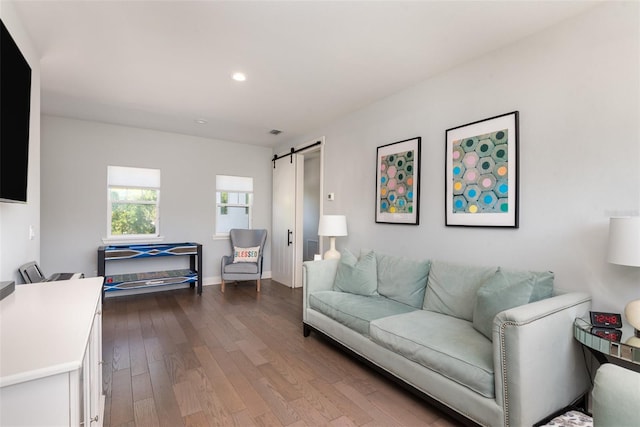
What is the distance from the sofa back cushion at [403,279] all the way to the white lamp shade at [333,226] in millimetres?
800

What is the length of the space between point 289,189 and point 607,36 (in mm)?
4211

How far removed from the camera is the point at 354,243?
3.89 m

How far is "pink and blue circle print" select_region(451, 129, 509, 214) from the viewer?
237cm

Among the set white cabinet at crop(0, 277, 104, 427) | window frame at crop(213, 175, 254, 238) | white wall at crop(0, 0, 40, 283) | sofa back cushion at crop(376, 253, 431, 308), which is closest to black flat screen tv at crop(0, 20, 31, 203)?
white wall at crop(0, 0, 40, 283)

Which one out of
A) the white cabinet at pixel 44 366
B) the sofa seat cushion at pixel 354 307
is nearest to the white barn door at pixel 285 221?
the sofa seat cushion at pixel 354 307

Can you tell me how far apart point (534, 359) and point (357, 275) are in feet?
5.39

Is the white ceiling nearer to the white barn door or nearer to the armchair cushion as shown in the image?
the white barn door

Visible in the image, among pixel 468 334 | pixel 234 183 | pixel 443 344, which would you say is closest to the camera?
pixel 443 344

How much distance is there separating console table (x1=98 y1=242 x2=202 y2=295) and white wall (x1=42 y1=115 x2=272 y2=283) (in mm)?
225

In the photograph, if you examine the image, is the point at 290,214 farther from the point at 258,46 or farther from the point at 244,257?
the point at 258,46

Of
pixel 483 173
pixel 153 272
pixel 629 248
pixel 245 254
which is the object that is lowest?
pixel 153 272

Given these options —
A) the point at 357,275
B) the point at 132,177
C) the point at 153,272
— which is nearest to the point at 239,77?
the point at 357,275

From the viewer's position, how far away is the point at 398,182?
3.26 metres

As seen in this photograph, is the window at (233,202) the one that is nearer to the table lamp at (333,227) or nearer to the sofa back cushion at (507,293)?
the table lamp at (333,227)
